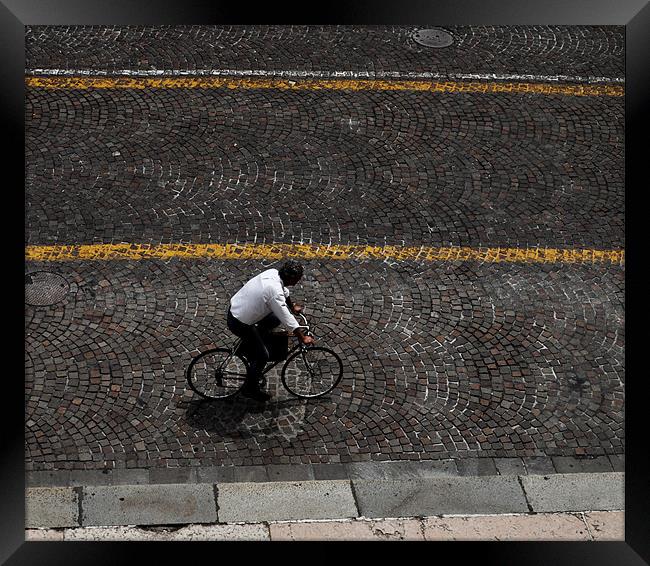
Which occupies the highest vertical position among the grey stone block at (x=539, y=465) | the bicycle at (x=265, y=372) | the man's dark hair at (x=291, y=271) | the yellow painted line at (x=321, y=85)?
the yellow painted line at (x=321, y=85)

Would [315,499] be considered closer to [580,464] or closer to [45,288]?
[580,464]

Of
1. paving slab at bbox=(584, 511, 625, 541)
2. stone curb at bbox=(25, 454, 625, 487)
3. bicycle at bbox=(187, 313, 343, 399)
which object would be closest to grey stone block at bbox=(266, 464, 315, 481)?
stone curb at bbox=(25, 454, 625, 487)

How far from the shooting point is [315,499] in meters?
7.04

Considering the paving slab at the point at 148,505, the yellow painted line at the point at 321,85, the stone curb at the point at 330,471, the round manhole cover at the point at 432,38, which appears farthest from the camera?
the round manhole cover at the point at 432,38

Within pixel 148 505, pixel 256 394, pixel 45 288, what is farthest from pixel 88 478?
pixel 45 288

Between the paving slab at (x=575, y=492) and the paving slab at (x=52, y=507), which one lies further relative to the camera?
the paving slab at (x=575, y=492)

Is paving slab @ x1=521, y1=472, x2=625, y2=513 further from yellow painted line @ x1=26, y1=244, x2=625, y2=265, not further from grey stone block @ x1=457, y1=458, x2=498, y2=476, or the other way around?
yellow painted line @ x1=26, y1=244, x2=625, y2=265

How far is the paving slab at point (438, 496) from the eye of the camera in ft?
23.0

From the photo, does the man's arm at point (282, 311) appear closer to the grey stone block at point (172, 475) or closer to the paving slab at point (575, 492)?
the grey stone block at point (172, 475)

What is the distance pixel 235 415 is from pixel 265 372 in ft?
1.50

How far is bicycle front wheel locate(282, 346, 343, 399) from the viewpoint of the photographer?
786 cm

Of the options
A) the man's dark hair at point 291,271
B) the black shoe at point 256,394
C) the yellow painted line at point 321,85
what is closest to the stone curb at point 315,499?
the black shoe at point 256,394

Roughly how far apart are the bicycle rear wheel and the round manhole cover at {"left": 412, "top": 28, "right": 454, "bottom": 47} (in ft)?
23.4

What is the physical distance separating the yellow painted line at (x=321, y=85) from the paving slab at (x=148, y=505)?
658 cm
